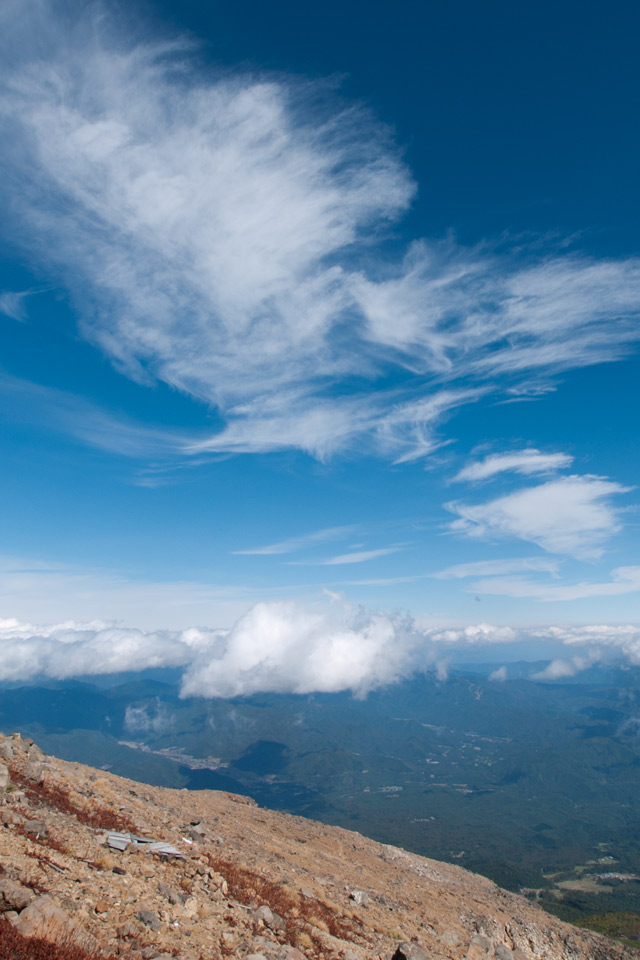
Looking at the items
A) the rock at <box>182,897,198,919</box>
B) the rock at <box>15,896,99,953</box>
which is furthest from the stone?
the rock at <box>15,896,99,953</box>

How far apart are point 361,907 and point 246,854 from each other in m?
8.59

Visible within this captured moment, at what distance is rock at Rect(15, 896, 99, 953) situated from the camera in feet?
39.4

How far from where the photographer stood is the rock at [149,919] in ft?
53.1

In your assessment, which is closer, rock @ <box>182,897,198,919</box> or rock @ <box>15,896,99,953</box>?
rock @ <box>15,896,99,953</box>

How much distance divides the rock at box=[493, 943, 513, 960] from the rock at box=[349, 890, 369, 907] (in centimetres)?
993

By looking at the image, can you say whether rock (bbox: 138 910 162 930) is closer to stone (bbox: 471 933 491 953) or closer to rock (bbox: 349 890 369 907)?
rock (bbox: 349 890 369 907)

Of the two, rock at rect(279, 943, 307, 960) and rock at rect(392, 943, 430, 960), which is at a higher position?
rock at rect(279, 943, 307, 960)

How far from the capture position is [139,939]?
578 inches

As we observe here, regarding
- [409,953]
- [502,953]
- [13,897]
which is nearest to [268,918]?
[409,953]

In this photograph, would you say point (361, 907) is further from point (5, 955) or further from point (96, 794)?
point (5, 955)

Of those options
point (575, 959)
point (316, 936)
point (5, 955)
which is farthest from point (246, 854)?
point (575, 959)

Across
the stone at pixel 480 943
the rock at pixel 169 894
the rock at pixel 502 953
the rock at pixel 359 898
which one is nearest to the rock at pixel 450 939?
the stone at pixel 480 943

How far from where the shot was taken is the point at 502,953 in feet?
110

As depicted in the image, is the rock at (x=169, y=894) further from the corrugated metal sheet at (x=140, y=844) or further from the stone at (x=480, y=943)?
the stone at (x=480, y=943)
